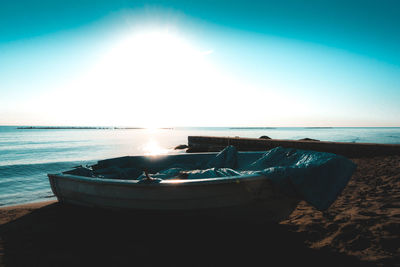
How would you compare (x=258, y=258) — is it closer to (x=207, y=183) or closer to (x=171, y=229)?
(x=207, y=183)

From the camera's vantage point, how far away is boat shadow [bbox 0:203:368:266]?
3.00 meters

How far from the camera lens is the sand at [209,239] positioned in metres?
2.96

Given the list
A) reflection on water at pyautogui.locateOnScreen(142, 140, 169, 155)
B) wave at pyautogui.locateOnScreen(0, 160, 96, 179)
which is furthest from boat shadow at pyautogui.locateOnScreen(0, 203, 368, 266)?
reflection on water at pyautogui.locateOnScreen(142, 140, 169, 155)

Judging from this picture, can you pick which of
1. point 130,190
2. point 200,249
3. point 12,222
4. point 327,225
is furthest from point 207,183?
point 12,222

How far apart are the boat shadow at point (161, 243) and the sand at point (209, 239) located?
0.01 metres

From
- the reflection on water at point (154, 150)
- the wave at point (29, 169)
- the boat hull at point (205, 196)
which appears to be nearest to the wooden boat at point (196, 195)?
the boat hull at point (205, 196)

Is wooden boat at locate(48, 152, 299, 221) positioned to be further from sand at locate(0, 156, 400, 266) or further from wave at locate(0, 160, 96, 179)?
wave at locate(0, 160, 96, 179)

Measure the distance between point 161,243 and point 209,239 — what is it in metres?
0.76

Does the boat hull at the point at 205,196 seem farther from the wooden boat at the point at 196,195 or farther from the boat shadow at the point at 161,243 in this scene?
the boat shadow at the point at 161,243

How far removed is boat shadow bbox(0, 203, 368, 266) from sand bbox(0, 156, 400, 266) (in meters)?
0.01

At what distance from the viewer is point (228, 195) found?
324 cm

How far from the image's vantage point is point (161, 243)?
3529 millimetres

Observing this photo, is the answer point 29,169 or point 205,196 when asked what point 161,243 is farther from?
point 29,169

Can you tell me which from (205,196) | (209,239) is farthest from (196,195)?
(209,239)
